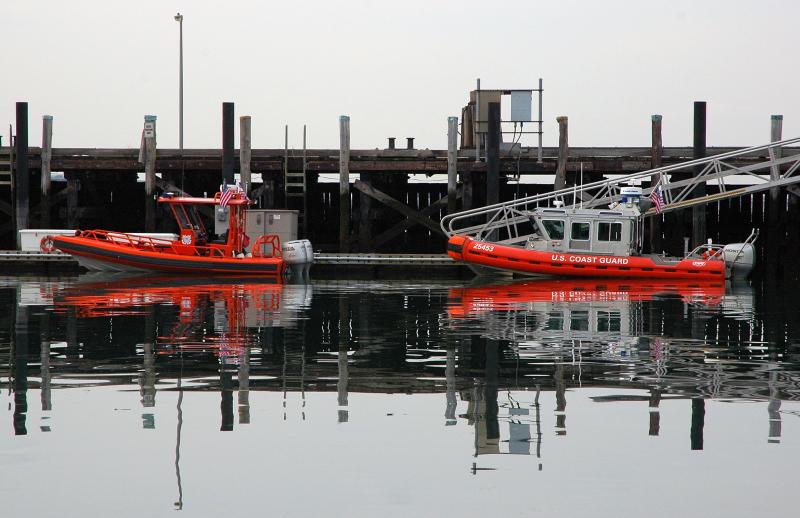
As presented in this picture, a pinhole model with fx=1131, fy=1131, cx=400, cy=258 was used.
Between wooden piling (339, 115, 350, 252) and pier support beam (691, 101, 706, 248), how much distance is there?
30.8 feet

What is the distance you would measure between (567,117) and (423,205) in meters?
5.62

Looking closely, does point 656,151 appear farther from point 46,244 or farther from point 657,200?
point 46,244

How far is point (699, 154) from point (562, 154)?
3.66 metres

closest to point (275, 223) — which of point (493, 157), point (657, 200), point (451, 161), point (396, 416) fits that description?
point (451, 161)

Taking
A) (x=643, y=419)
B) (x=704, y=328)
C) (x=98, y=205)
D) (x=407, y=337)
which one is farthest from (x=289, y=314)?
(x=98, y=205)

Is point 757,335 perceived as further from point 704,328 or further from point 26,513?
point 26,513

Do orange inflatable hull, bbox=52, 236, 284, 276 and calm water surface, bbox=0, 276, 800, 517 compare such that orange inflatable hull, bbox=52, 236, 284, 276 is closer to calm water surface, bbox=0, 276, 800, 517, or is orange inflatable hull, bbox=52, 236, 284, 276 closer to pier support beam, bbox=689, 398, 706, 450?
calm water surface, bbox=0, 276, 800, 517

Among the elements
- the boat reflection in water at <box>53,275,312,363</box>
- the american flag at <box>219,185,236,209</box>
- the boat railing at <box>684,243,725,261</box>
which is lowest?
the boat reflection in water at <box>53,275,312,363</box>

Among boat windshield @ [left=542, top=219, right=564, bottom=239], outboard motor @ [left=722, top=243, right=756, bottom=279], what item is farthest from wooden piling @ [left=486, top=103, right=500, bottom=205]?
outboard motor @ [left=722, top=243, right=756, bottom=279]

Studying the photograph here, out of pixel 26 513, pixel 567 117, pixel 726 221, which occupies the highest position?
pixel 567 117

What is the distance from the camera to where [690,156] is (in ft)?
103

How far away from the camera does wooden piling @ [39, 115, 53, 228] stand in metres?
31.7

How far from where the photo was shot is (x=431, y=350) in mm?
12859

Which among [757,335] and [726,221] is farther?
[726,221]
